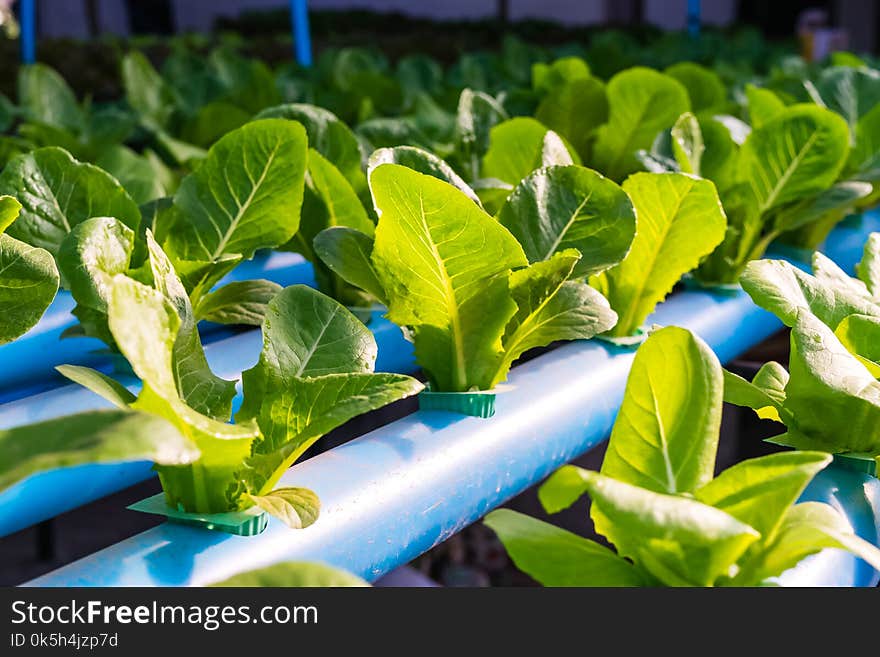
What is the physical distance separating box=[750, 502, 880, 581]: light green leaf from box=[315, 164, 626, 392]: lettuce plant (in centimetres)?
30

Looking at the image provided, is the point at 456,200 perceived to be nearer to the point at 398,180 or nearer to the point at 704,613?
the point at 398,180

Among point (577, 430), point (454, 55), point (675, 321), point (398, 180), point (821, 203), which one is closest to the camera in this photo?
point (398, 180)

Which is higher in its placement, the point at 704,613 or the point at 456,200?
the point at 456,200

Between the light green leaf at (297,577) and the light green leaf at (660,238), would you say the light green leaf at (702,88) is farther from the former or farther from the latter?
the light green leaf at (297,577)

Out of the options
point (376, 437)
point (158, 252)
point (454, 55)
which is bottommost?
point (454, 55)

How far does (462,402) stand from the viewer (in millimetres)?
960

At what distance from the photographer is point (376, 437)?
89 cm

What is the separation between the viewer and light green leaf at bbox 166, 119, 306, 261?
3.41 feet

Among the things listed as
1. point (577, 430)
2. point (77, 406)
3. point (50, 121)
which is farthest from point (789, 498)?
point (50, 121)

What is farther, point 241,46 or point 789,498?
point 241,46

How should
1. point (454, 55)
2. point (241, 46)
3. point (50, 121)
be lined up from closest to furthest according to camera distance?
1. point (50, 121)
2. point (241, 46)
3. point (454, 55)

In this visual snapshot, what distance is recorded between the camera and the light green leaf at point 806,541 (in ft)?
1.99

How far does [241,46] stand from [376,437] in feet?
13.3

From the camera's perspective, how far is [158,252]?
795 millimetres
